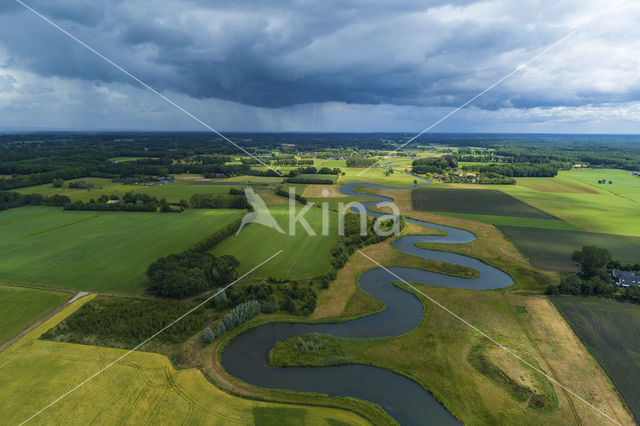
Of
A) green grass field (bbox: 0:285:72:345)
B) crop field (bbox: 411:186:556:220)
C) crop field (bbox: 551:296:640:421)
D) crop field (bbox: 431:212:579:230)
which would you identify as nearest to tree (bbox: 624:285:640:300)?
crop field (bbox: 551:296:640:421)

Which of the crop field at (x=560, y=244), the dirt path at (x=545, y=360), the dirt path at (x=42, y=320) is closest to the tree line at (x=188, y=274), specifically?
the dirt path at (x=42, y=320)

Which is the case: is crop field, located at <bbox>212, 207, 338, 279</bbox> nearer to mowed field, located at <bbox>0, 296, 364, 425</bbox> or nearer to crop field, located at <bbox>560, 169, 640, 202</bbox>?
mowed field, located at <bbox>0, 296, 364, 425</bbox>

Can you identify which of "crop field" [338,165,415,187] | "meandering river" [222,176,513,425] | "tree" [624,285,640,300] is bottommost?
"meandering river" [222,176,513,425]

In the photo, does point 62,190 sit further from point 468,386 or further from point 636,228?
point 636,228

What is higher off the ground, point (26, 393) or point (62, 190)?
point (62, 190)

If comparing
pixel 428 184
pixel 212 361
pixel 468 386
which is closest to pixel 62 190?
pixel 212 361

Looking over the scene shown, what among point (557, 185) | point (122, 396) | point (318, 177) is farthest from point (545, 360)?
point (557, 185)

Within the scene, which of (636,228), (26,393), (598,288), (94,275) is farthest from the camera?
(636,228)

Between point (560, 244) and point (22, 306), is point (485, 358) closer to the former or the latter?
point (560, 244)
